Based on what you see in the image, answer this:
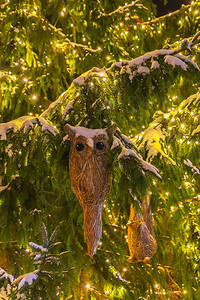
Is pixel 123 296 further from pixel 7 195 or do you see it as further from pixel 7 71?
pixel 7 71

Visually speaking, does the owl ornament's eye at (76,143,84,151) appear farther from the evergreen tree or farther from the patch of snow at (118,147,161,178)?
the patch of snow at (118,147,161,178)

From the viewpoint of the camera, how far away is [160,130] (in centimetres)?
303

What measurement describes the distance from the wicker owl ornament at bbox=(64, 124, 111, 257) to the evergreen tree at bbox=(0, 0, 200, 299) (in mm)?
60

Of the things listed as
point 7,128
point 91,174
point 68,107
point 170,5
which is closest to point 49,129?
point 68,107

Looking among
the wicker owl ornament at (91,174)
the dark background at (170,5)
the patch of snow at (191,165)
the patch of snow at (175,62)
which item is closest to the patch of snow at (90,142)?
the wicker owl ornament at (91,174)

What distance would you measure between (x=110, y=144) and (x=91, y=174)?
0.21 metres

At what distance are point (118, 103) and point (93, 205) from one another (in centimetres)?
78

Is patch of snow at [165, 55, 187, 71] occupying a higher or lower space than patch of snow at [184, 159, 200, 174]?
higher

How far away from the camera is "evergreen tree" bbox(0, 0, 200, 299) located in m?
2.12

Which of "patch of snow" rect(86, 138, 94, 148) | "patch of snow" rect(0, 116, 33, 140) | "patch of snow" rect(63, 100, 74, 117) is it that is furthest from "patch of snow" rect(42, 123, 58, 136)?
"patch of snow" rect(86, 138, 94, 148)

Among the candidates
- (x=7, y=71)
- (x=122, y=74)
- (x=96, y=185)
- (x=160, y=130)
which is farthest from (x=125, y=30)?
(x=96, y=185)

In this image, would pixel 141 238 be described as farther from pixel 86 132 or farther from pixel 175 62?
pixel 175 62

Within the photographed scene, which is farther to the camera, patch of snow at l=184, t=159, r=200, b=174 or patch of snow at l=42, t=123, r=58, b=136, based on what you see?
patch of snow at l=184, t=159, r=200, b=174

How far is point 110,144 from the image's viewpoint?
72.6 inches
